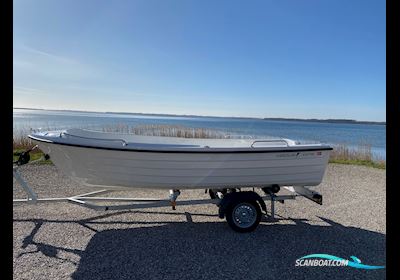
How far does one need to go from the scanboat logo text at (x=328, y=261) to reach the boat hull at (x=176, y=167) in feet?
3.18

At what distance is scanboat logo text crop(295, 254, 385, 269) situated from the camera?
9.41 feet

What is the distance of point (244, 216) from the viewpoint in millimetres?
3613

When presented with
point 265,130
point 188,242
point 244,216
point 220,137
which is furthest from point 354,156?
point 265,130

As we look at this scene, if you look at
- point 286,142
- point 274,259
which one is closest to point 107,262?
point 274,259

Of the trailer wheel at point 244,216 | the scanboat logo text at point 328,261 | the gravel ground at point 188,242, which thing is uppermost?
the trailer wheel at point 244,216

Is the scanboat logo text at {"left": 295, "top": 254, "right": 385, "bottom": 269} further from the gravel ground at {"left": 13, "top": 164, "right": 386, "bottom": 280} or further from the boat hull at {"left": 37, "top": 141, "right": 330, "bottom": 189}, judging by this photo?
the boat hull at {"left": 37, "top": 141, "right": 330, "bottom": 189}

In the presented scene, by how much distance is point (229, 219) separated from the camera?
140 inches

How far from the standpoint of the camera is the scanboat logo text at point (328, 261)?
9.41ft

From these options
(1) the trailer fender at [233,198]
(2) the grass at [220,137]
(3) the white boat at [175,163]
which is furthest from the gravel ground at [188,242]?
(2) the grass at [220,137]

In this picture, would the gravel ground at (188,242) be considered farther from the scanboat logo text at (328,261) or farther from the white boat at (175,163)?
the white boat at (175,163)

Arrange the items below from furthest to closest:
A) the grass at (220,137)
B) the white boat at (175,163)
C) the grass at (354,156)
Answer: the grass at (354,156)
the grass at (220,137)
the white boat at (175,163)

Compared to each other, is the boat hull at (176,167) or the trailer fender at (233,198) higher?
the boat hull at (176,167)

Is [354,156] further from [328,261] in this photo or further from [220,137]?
[328,261]

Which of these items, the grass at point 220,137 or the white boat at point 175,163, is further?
the grass at point 220,137
